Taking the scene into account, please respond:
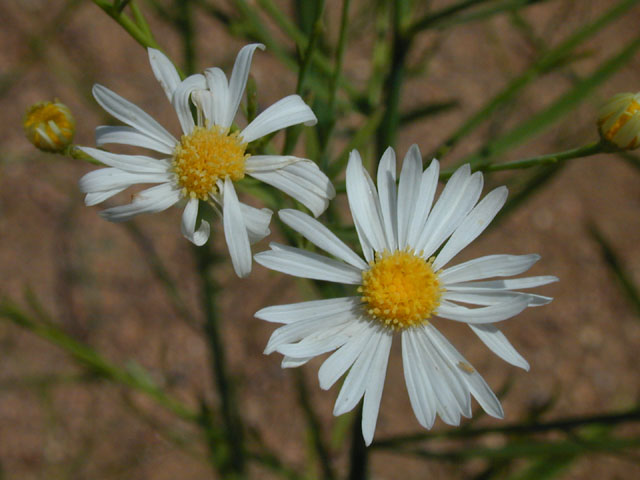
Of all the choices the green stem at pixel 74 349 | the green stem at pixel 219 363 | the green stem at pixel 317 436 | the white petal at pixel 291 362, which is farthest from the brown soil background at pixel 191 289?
the white petal at pixel 291 362

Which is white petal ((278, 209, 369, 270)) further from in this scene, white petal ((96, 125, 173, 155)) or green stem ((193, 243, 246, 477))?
green stem ((193, 243, 246, 477))

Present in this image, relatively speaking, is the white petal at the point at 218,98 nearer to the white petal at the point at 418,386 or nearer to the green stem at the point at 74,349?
the white petal at the point at 418,386

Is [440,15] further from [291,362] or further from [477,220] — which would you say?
[291,362]

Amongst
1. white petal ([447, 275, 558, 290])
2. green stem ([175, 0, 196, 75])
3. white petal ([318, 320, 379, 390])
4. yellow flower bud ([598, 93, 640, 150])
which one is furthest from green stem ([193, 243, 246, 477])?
yellow flower bud ([598, 93, 640, 150])

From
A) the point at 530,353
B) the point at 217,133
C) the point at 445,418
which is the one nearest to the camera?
the point at 445,418

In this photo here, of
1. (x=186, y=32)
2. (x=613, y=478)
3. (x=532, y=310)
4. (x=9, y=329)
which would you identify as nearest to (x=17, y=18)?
(x=9, y=329)

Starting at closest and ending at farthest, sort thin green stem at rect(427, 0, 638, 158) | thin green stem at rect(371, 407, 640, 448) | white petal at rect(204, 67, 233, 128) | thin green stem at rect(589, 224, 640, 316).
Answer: white petal at rect(204, 67, 233, 128) < thin green stem at rect(371, 407, 640, 448) < thin green stem at rect(427, 0, 638, 158) < thin green stem at rect(589, 224, 640, 316)

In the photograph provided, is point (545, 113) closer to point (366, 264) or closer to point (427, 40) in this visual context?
point (366, 264)
